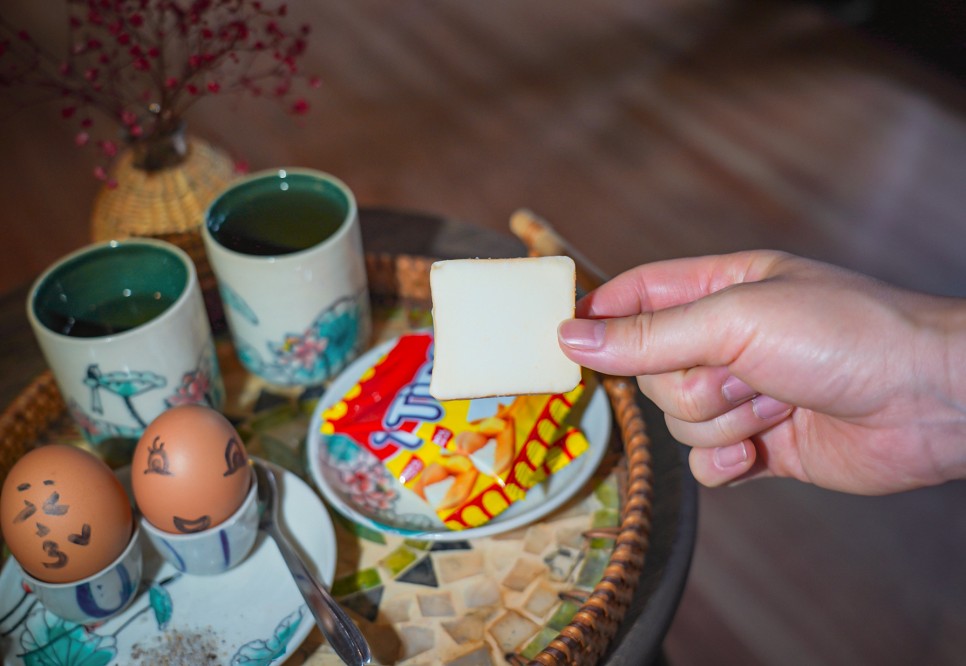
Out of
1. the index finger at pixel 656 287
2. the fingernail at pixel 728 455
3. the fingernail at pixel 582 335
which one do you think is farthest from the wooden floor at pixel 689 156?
the fingernail at pixel 582 335

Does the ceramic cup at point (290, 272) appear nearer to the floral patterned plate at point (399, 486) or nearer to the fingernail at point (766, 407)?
the floral patterned plate at point (399, 486)

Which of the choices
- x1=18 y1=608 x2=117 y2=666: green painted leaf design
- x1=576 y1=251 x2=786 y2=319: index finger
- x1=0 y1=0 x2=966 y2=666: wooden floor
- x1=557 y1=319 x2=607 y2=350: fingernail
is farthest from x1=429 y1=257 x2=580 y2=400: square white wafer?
x1=0 y1=0 x2=966 y2=666: wooden floor

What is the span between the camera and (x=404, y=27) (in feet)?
8.79

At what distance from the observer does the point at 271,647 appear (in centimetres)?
69

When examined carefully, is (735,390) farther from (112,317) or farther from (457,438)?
(112,317)

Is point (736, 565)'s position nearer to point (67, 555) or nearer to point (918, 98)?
point (67, 555)

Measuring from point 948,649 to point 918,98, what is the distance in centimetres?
164

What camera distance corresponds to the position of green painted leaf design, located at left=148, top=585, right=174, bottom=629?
720mm

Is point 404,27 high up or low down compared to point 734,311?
down

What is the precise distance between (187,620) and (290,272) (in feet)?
1.04

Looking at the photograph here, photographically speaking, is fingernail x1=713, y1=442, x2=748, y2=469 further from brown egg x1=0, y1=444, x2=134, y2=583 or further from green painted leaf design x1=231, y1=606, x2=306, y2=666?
brown egg x1=0, y1=444, x2=134, y2=583

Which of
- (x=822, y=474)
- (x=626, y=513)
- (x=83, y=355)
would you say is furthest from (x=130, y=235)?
(x=822, y=474)

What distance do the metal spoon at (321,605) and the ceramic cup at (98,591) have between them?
0.11 metres

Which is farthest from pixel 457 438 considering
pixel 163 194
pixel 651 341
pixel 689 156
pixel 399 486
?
pixel 689 156
